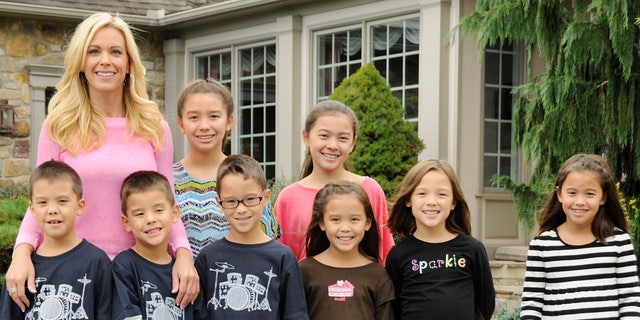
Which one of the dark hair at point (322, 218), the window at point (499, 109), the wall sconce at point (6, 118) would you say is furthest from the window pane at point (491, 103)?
the dark hair at point (322, 218)

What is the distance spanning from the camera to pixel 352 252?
378 centimetres

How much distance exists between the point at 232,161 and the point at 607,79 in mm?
4271

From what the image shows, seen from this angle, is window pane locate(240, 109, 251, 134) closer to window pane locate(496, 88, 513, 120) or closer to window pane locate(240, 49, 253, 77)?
window pane locate(240, 49, 253, 77)

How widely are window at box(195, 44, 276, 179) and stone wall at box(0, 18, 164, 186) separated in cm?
199

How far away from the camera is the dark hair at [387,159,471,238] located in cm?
394

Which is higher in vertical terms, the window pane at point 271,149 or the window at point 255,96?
the window at point 255,96

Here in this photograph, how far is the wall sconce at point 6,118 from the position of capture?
11.3m

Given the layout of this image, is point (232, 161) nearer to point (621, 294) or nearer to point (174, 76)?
point (621, 294)

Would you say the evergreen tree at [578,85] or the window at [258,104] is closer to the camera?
the evergreen tree at [578,85]

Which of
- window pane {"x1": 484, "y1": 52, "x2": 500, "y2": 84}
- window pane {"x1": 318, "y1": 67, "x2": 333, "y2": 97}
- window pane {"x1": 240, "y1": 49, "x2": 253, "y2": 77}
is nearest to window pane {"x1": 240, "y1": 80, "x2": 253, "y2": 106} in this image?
window pane {"x1": 240, "y1": 49, "x2": 253, "y2": 77}

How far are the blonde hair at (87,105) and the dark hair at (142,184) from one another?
6.7 inches

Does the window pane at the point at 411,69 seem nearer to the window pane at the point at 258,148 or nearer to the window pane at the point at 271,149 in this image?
the window pane at the point at 271,149

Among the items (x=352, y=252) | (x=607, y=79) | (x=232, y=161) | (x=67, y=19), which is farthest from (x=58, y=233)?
(x=67, y=19)

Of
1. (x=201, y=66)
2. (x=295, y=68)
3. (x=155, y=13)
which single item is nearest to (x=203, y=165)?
(x=295, y=68)
